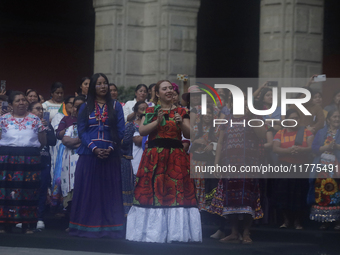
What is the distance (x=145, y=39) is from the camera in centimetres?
1218

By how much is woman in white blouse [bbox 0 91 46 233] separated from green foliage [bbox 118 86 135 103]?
3989 millimetres

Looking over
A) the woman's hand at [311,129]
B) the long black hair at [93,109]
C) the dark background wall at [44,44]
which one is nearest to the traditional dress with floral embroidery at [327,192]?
the woman's hand at [311,129]

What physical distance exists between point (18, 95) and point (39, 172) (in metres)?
0.94

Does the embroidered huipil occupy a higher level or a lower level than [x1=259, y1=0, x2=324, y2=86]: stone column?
lower

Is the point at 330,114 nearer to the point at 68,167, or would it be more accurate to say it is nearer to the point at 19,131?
the point at 68,167

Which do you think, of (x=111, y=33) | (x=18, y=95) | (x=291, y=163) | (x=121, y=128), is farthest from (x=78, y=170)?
(x=111, y=33)

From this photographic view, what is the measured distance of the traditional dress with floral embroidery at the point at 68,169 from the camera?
8.24 m

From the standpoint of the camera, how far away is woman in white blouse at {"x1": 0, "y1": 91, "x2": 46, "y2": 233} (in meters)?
7.36

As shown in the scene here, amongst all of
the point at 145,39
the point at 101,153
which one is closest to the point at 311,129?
the point at 101,153

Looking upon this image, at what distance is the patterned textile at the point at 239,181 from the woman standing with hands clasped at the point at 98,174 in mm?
1161

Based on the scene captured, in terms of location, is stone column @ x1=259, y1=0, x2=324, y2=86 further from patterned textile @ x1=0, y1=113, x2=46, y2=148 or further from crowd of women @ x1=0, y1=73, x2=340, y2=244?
patterned textile @ x1=0, y1=113, x2=46, y2=148

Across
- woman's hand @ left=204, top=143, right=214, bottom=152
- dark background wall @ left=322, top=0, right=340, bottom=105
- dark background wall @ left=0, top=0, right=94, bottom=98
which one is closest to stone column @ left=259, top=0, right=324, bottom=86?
dark background wall @ left=322, top=0, right=340, bottom=105

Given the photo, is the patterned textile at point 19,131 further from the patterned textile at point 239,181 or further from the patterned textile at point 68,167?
the patterned textile at point 239,181

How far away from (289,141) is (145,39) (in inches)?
192
